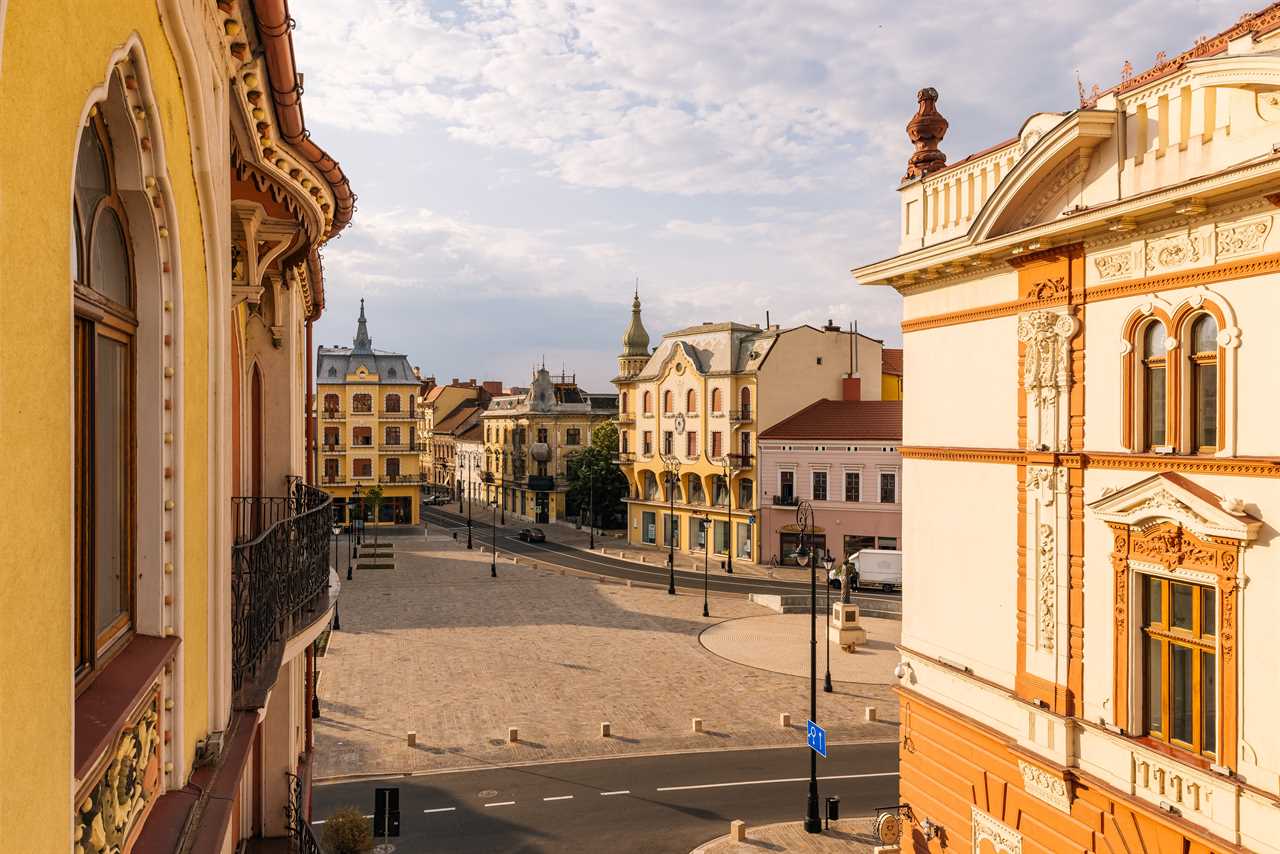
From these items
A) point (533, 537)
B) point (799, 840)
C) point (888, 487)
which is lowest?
point (799, 840)

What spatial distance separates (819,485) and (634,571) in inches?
465

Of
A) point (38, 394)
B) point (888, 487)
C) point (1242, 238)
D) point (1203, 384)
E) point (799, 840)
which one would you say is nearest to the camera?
point (38, 394)

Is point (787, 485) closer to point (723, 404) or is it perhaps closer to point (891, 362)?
point (723, 404)

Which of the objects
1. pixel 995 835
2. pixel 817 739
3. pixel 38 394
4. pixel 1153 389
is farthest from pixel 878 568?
pixel 38 394

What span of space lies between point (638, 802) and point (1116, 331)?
14343mm

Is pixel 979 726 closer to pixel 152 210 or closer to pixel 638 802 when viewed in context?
pixel 638 802

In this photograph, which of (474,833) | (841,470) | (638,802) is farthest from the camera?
(841,470)

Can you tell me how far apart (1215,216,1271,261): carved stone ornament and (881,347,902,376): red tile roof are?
49336 mm

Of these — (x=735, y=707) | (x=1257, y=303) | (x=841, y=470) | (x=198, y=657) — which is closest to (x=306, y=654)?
(x=198, y=657)

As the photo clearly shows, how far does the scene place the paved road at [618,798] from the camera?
18.2m

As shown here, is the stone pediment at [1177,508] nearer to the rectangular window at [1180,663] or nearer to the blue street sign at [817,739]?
the rectangular window at [1180,663]

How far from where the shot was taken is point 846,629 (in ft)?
112

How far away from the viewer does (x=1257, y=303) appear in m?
9.66

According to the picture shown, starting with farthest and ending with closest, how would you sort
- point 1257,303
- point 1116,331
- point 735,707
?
point 735,707 < point 1116,331 < point 1257,303
